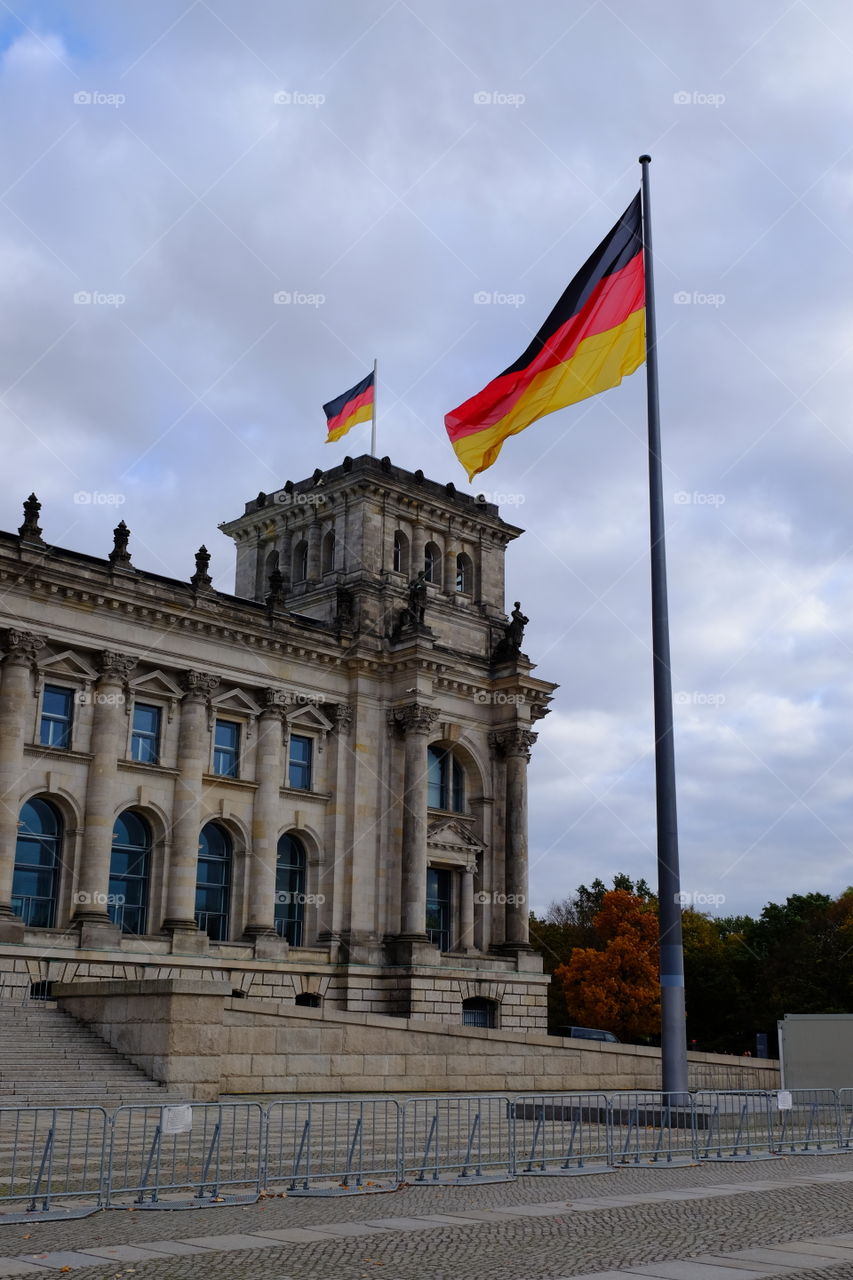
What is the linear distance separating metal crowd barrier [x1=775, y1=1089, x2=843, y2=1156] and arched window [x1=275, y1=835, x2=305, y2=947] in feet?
86.6

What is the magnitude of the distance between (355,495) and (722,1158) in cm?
3731

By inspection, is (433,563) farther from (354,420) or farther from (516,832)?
(516,832)

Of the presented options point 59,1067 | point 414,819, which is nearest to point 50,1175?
point 59,1067

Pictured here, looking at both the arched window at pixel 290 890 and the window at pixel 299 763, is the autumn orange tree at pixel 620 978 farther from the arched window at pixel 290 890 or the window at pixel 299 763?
the window at pixel 299 763

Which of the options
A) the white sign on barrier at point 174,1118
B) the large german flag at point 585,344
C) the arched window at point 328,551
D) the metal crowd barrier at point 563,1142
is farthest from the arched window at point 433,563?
the white sign on barrier at point 174,1118

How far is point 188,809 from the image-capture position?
46562 mm

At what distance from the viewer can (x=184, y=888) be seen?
45844 mm

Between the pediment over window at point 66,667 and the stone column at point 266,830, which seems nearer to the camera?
the pediment over window at point 66,667

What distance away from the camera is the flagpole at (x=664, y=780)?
24859 millimetres

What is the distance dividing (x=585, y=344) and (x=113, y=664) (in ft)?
76.0

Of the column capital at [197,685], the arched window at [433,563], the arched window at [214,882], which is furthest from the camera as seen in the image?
the arched window at [433,563]

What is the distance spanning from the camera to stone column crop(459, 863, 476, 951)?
54.7 m

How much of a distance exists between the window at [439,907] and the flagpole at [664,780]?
94.1 feet

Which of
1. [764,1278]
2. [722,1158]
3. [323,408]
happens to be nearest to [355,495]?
[323,408]
